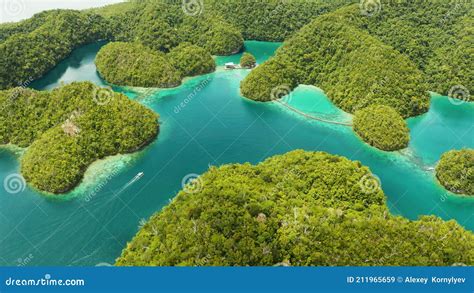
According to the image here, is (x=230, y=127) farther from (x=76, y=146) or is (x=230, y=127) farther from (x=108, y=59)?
(x=108, y=59)

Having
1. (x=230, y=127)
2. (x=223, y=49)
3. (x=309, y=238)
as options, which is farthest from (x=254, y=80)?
(x=309, y=238)

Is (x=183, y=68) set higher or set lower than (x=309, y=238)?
lower

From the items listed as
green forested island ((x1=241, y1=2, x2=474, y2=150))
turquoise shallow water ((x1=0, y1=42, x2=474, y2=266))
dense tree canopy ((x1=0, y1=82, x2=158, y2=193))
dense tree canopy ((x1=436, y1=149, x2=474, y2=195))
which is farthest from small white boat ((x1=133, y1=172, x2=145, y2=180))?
dense tree canopy ((x1=436, y1=149, x2=474, y2=195))

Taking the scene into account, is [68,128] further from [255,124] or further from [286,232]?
[286,232]

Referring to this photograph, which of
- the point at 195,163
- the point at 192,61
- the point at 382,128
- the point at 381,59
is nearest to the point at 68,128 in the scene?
the point at 195,163

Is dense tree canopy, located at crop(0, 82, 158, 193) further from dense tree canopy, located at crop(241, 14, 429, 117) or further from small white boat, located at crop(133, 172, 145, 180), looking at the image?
dense tree canopy, located at crop(241, 14, 429, 117)

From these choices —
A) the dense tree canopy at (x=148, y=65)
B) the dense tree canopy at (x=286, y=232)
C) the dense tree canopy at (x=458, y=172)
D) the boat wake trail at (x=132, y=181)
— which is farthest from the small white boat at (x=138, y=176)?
the dense tree canopy at (x=458, y=172)
